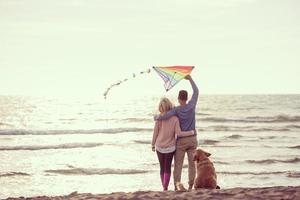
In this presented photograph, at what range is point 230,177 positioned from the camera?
15.9m

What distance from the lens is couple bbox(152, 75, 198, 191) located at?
28.1ft

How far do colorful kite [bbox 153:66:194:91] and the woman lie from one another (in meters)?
0.44

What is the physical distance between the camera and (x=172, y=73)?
8.80 metres

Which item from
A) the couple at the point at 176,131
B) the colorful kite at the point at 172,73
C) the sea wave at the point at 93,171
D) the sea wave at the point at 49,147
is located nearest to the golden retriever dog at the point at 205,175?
the couple at the point at 176,131

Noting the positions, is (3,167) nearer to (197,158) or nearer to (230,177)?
(230,177)

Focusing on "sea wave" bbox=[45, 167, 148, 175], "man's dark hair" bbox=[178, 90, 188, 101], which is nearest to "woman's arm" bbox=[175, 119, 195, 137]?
"man's dark hair" bbox=[178, 90, 188, 101]

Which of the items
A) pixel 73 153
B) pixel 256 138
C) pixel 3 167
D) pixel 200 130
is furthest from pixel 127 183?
pixel 200 130

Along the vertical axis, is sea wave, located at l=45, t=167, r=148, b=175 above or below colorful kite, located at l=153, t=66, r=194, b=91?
below

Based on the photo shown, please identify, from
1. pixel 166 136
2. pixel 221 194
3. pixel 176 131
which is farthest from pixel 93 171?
pixel 221 194

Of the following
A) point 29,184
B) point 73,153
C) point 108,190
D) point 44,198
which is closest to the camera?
point 44,198

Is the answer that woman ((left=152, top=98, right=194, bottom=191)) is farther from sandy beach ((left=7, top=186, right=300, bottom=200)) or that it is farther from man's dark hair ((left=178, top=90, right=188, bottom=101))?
sandy beach ((left=7, top=186, right=300, bottom=200))

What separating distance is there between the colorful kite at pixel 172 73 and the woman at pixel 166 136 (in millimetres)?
441

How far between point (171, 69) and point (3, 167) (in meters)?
11.4

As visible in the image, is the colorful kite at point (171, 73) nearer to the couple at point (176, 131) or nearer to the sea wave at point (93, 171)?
the couple at point (176, 131)
